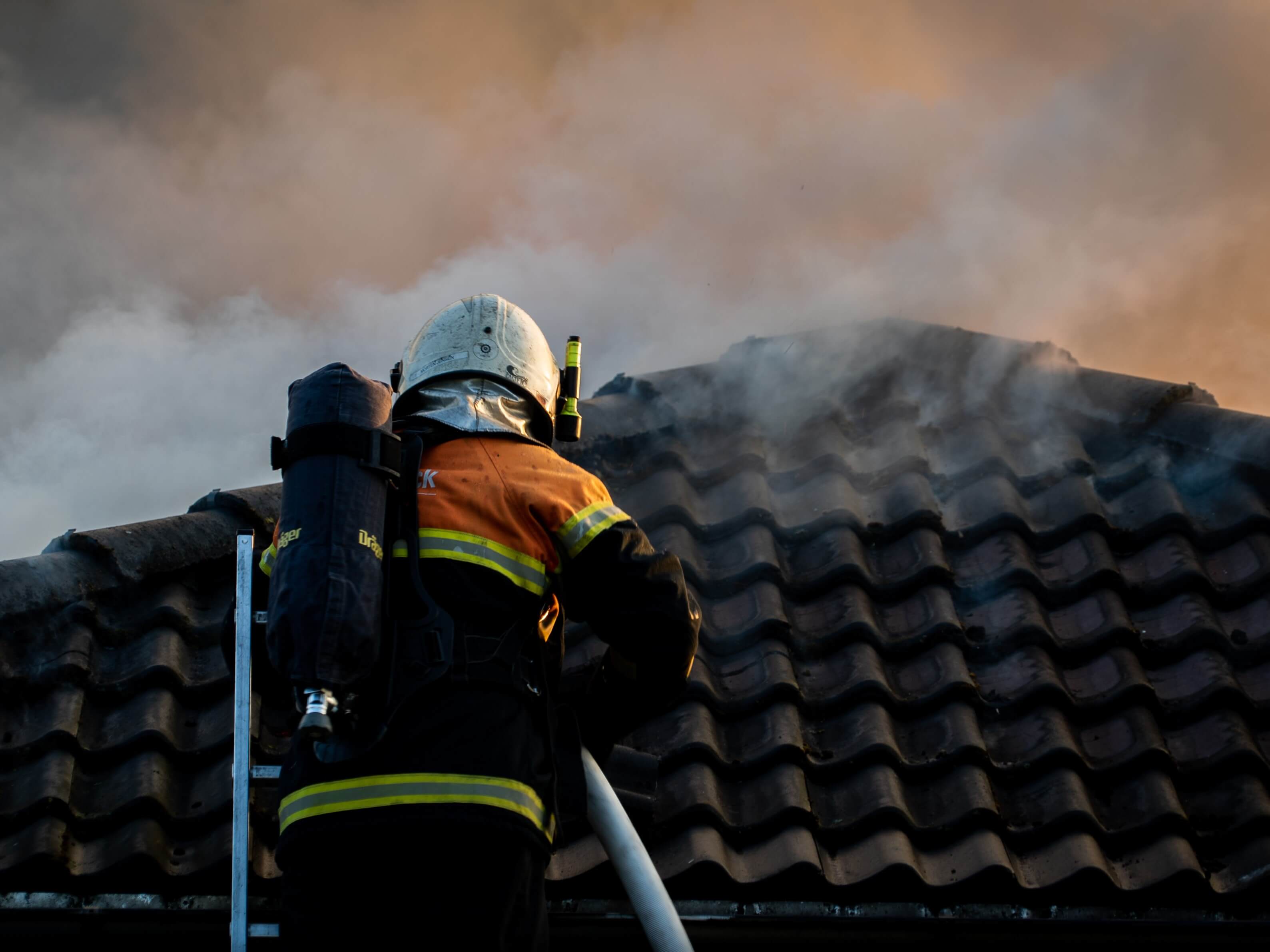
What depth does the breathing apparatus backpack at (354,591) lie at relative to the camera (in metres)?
2.52

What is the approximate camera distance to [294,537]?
2619 mm

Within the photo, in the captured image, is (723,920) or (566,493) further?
(723,920)

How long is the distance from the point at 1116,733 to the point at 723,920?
1489 mm

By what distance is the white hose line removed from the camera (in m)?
2.90

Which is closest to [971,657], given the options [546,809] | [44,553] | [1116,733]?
[1116,733]

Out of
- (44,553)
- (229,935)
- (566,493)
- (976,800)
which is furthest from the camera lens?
(44,553)

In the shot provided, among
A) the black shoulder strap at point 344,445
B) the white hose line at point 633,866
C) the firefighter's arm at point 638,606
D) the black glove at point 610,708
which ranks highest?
the black shoulder strap at point 344,445

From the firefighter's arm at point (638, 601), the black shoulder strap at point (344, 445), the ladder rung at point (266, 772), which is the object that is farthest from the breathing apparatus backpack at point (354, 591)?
the ladder rung at point (266, 772)

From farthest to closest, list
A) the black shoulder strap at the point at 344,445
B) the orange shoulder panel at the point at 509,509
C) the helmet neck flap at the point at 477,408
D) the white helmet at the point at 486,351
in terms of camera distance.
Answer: the white helmet at the point at 486,351, the helmet neck flap at the point at 477,408, the orange shoulder panel at the point at 509,509, the black shoulder strap at the point at 344,445

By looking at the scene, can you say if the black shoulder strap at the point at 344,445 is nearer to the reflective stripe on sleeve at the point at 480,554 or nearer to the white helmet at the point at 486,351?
the reflective stripe on sleeve at the point at 480,554

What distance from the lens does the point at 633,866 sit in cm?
295

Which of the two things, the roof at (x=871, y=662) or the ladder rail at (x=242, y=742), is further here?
the roof at (x=871, y=662)

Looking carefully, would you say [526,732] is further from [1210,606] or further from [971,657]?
[1210,606]

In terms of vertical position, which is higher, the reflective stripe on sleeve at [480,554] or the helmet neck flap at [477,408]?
the helmet neck flap at [477,408]
